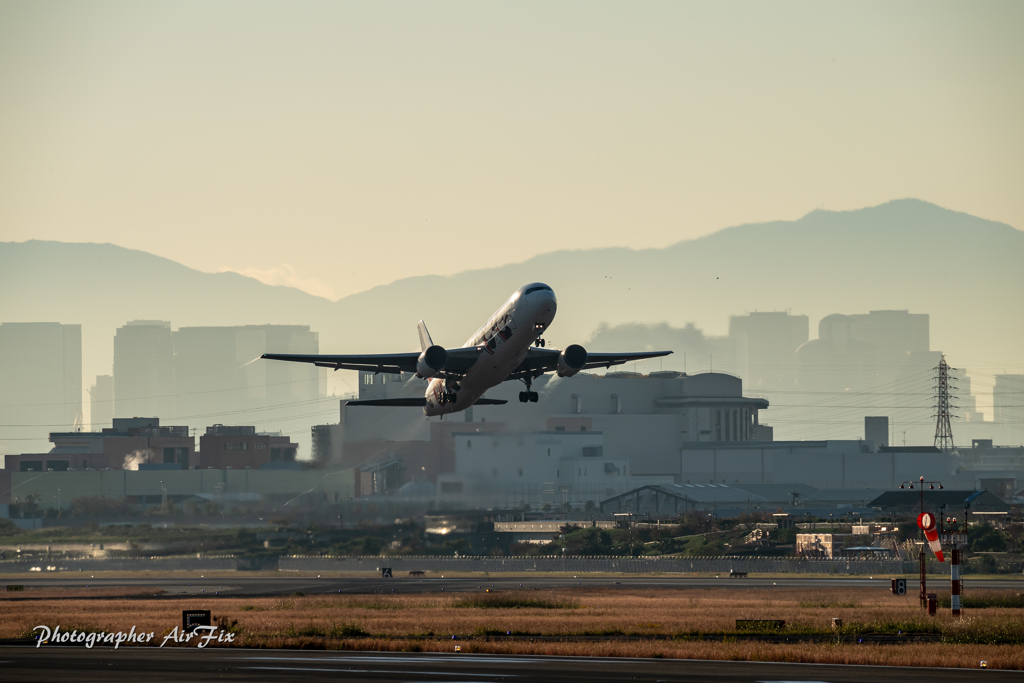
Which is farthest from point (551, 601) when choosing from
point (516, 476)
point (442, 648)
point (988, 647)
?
point (516, 476)

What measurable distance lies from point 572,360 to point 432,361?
8.74 metres

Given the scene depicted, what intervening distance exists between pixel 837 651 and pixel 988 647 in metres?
6.51

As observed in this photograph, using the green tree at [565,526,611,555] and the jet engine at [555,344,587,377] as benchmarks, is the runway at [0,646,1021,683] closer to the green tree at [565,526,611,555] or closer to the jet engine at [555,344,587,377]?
the jet engine at [555,344,587,377]

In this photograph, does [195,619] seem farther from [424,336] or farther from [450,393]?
[424,336]

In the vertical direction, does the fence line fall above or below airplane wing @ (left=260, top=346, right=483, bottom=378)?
below

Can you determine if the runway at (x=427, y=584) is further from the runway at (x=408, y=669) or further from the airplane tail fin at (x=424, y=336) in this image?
the runway at (x=408, y=669)

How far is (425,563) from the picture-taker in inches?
5138

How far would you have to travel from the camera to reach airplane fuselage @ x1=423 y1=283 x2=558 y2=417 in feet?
222

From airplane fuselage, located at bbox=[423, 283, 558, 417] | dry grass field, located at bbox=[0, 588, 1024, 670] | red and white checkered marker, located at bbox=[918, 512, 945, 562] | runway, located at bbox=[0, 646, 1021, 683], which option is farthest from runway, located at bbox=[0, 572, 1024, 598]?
runway, located at bbox=[0, 646, 1021, 683]

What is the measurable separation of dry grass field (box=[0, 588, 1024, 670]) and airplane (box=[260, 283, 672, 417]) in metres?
13.8

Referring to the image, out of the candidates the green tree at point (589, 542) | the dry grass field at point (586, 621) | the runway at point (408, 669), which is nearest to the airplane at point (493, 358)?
the dry grass field at point (586, 621)

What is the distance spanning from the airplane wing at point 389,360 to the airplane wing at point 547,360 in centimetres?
434

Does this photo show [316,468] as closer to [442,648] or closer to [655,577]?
[655,577]

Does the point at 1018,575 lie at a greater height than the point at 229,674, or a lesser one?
lesser
